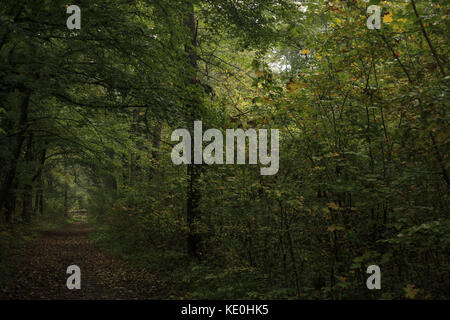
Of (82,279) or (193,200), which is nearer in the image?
(193,200)

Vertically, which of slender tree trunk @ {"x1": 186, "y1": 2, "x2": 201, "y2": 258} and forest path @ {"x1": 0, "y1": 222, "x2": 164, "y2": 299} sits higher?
slender tree trunk @ {"x1": 186, "y1": 2, "x2": 201, "y2": 258}

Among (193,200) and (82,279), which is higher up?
(193,200)

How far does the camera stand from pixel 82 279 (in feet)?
29.4

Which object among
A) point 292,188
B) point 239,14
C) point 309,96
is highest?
point 239,14

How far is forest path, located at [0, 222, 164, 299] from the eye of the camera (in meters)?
7.35

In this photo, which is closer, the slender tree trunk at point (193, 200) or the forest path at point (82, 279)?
the forest path at point (82, 279)

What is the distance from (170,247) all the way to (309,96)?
7.42 m

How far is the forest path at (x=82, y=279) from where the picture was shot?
24.1 ft

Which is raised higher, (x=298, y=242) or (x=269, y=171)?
(x=269, y=171)

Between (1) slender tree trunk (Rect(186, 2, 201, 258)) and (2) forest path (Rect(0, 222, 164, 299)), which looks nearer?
(2) forest path (Rect(0, 222, 164, 299))

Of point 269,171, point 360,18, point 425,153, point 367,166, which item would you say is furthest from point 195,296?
point 360,18
